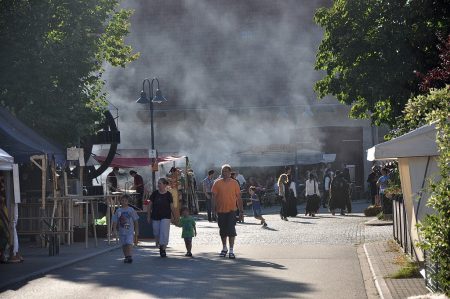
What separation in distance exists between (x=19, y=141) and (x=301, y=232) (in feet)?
27.5

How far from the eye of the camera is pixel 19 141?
20.0 m

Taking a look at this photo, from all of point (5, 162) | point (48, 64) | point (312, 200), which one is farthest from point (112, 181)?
point (5, 162)

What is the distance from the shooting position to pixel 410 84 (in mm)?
23031

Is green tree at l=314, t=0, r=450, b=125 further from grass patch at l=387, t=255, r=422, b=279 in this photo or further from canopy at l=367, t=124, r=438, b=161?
grass patch at l=387, t=255, r=422, b=279

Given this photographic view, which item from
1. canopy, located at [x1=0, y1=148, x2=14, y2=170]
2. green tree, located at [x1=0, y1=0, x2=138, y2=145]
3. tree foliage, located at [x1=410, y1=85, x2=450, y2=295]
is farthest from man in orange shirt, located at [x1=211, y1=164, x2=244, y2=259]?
tree foliage, located at [x1=410, y1=85, x2=450, y2=295]

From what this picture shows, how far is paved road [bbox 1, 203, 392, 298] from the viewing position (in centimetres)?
1295

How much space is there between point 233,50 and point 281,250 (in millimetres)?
41529

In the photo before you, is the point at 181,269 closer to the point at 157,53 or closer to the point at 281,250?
the point at 281,250

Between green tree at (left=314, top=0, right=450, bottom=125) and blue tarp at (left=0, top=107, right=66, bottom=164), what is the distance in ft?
26.3

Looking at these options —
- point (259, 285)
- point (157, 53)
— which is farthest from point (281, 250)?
point (157, 53)

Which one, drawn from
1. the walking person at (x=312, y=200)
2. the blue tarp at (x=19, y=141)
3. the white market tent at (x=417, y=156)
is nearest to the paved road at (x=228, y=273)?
the white market tent at (x=417, y=156)

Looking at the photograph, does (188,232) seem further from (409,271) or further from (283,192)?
(283,192)

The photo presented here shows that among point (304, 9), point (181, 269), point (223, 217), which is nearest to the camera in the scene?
point (181, 269)

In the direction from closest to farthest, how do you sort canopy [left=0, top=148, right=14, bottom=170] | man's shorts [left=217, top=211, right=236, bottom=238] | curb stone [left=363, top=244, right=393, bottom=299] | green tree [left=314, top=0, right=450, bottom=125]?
curb stone [left=363, top=244, right=393, bottom=299] → canopy [left=0, top=148, right=14, bottom=170] → man's shorts [left=217, top=211, right=236, bottom=238] → green tree [left=314, top=0, right=450, bottom=125]
